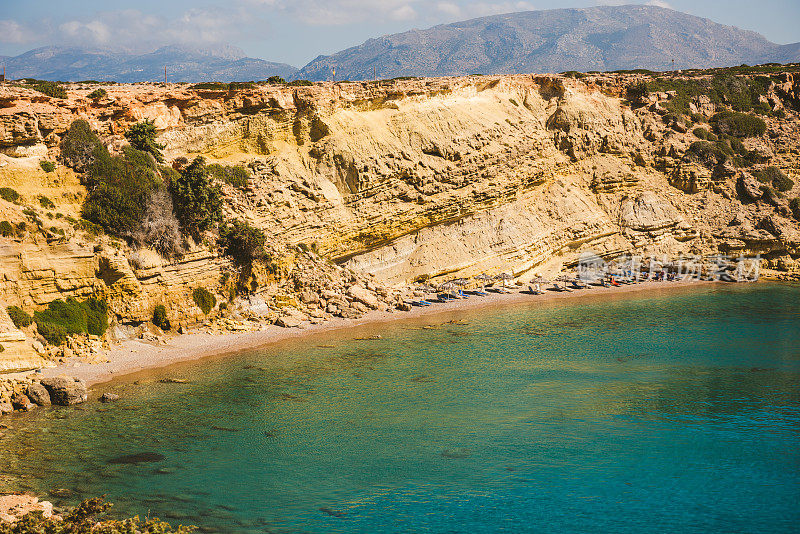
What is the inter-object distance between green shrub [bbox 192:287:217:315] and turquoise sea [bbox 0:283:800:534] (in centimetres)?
519

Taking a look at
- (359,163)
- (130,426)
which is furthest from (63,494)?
(359,163)

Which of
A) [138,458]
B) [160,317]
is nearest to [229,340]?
[160,317]

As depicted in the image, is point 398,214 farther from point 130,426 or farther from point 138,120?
point 130,426

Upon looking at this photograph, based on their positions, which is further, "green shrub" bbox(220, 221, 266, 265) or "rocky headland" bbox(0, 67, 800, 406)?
"green shrub" bbox(220, 221, 266, 265)

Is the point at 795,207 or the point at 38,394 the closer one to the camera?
the point at 38,394

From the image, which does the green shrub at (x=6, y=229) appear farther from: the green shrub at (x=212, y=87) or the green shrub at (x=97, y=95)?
the green shrub at (x=212, y=87)

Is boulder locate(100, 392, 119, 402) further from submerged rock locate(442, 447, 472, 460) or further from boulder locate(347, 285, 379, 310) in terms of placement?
boulder locate(347, 285, 379, 310)

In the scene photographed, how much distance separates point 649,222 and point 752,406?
30.1 meters

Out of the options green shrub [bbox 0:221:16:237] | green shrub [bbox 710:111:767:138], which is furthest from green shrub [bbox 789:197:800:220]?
green shrub [bbox 0:221:16:237]

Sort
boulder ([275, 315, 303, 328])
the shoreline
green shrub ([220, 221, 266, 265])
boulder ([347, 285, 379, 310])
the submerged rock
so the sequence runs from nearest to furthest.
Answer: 1. the submerged rock
2. the shoreline
3. boulder ([275, 315, 303, 328])
4. green shrub ([220, 221, 266, 265])
5. boulder ([347, 285, 379, 310])

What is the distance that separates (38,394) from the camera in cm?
2700

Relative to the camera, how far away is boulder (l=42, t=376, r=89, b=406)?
27344mm

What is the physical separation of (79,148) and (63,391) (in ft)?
51.1

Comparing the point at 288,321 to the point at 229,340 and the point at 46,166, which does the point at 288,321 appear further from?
the point at 46,166
